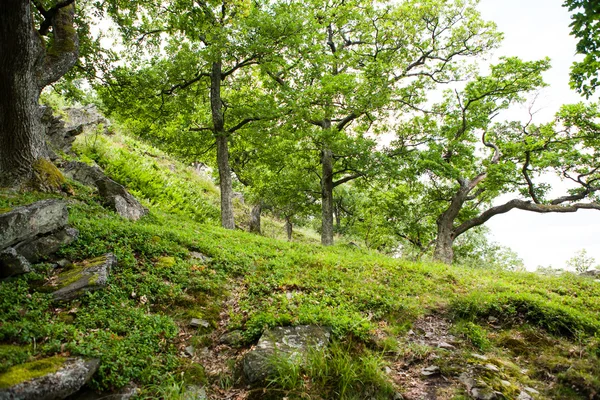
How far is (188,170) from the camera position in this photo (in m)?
22.7

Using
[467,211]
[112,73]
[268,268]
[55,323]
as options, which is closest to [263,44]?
[112,73]

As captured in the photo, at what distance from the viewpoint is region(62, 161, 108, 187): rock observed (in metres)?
10.9

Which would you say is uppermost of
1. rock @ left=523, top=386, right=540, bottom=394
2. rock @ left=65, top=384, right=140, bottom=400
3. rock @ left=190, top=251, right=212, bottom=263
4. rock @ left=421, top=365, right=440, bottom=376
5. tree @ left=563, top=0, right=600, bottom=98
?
tree @ left=563, top=0, right=600, bottom=98

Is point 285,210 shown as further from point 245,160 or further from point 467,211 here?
point 467,211

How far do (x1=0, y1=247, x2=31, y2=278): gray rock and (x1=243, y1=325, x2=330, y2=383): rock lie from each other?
12.8 feet

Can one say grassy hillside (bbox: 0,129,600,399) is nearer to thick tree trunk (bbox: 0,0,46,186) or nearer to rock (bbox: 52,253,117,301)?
rock (bbox: 52,253,117,301)

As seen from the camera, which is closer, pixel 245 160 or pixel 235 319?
pixel 235 319

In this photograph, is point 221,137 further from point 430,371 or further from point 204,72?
point 430,371

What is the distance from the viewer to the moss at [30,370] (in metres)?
3.15

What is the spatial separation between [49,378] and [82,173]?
31.8 ft

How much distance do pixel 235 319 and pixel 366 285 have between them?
3.40 m

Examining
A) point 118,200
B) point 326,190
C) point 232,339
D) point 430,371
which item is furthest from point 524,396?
point 326,190

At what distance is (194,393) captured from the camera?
4129 millimetres

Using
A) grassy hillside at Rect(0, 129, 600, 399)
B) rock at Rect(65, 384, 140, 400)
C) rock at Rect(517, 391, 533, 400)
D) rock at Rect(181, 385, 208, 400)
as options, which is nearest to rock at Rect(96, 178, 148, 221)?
grassy hillside at Rect(0, 129, 600, 399)
